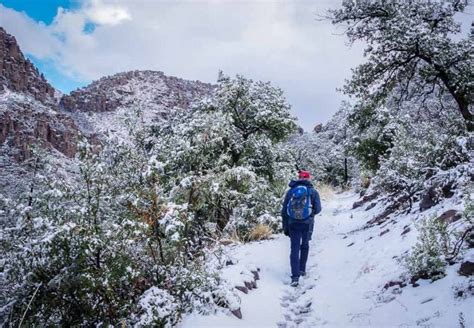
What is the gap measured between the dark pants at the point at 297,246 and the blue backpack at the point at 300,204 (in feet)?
0.55

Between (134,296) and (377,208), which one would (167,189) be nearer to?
(134,296)

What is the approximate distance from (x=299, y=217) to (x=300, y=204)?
0.24 m

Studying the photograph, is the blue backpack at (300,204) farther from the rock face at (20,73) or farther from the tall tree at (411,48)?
the rock face at (20,73)

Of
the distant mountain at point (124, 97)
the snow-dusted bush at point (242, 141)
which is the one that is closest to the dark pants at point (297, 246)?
the snow-dusted bush at point (242, 141)

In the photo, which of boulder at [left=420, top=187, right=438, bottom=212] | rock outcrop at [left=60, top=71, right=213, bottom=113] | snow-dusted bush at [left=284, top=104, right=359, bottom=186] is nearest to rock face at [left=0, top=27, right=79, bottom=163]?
rock outcrop at [left=60, top=71, right=213, bottom=113]

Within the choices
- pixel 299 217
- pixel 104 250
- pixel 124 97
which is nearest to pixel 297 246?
pixel 299 217

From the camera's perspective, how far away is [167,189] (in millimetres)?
6848

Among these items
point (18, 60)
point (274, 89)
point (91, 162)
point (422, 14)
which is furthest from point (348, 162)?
point (18, 60)

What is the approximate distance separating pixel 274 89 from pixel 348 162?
33.5 m

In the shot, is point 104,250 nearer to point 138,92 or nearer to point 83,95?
point 138,92

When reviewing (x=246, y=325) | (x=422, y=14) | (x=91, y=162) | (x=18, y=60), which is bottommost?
(x=246, y=325)

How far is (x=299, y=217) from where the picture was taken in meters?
6.77

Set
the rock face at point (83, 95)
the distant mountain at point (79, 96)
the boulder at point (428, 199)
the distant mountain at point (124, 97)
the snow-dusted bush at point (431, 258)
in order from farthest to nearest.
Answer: the distant mountain at point (124, 97)
the rock face at point (83, 95)
the distant mountain at point (79, 96)
the boulder at point (428, 199)
the snow-dusted bush at point (431, 258)

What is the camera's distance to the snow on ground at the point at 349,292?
4074 mm
